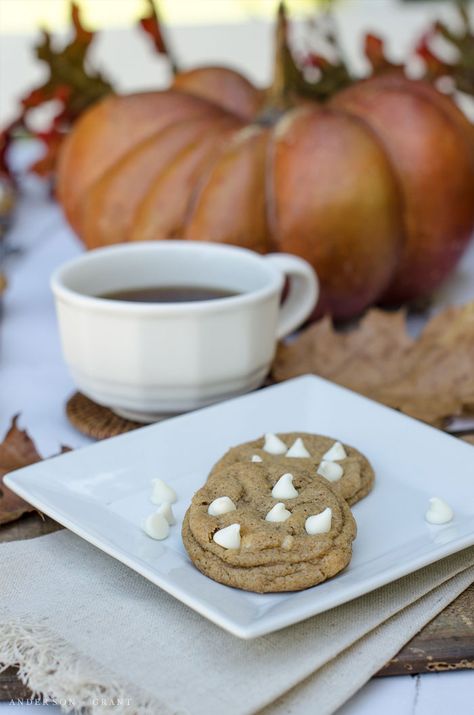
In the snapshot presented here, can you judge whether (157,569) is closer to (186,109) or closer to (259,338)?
(259,338)

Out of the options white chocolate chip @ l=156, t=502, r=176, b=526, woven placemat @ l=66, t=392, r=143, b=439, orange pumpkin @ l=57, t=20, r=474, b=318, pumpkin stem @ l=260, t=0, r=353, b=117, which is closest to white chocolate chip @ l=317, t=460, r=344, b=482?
white chocolate chip @ l=156, t=502, r=176, b=526

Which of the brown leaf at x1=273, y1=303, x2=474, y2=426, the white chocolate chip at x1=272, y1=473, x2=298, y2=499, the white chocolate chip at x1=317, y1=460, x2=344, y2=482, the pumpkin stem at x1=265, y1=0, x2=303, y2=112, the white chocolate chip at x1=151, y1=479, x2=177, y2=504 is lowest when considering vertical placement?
the brown leaf at x1=273, y1=303, x2=474, y2=426

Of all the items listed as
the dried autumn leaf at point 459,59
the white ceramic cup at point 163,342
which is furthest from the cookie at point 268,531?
the dried autumn leaf at point 459,59

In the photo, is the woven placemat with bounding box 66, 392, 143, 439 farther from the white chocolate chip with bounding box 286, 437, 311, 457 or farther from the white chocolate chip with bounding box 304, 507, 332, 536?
the white chocolate chip with bounding box 304, 507, 332, 536

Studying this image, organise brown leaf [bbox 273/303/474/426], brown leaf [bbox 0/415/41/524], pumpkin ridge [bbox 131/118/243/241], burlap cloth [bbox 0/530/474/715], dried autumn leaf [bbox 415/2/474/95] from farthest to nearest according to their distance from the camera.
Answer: dried autumn leaf [bbox 415/2/474/95], pumpkin ridge [bbox 131/118/243/241], brown leaf [bbox 273/303/474/426], brown leaf [bbox 0/415/41/524], burlap cloth [bbox 0/530/474/715]

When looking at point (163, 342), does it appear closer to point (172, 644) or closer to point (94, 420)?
point (94, 420)

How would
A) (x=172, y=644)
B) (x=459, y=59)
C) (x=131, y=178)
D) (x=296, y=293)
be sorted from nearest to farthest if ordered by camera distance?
(x=172, y=644) < (x=296, y=293) < (x=131, y=178) < (x=459, y=59)

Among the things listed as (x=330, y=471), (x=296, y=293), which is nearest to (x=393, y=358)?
(x=296, y=293)
